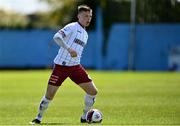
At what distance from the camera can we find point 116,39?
54188mm

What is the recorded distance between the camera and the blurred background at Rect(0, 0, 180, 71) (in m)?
53.2

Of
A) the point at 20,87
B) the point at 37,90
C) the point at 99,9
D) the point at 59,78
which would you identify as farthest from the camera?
the point at 99,9

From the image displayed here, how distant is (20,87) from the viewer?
99.0 feet

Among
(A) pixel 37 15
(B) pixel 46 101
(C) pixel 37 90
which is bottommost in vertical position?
(A) pixel 37 15

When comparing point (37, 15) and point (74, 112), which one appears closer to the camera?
point (74, 112)

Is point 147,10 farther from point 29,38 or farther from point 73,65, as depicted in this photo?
point 73,65

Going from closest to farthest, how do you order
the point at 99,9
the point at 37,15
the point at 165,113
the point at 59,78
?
the point at 59,78, the point at 165,113, the point at 99,9, the point at 37,15

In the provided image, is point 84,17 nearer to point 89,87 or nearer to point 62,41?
point 62,41

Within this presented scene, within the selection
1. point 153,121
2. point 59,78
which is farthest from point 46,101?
point 153,121

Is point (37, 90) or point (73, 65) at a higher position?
point (73, 65)

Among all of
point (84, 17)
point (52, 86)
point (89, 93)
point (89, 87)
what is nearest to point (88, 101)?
point (89, 93)

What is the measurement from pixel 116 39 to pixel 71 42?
39.6 meters

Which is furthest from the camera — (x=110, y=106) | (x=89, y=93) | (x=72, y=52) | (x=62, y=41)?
(x=110, y=106)

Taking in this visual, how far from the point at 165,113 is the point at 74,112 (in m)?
2.34
